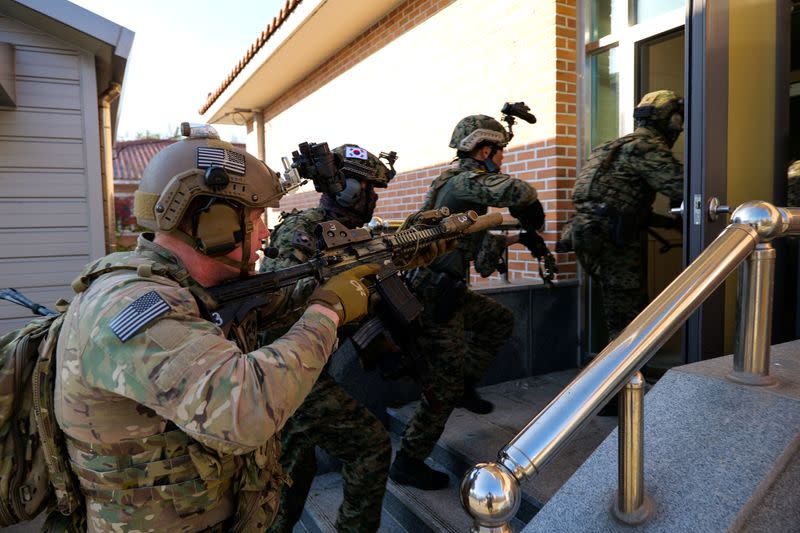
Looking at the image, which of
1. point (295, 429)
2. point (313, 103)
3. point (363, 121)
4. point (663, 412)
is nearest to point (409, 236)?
point (295, 429)

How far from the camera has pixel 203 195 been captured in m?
1.56

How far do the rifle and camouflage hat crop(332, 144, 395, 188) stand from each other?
1.03ft

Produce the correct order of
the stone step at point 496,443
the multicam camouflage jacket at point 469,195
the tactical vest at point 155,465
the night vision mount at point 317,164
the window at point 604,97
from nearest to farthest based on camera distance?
the tactical vest at point 155,465 < the night vision mount at point 317,164 < the stone step at point 496,443 < the multicam camouflage jacket at point 469,195 < the window at point 604,97

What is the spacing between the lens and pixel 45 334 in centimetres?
146

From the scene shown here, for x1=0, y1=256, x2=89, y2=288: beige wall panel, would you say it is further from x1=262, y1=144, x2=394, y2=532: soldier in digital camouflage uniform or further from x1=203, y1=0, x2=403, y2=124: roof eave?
x1=203, y1=0, x2=403, y2=124: roof eave

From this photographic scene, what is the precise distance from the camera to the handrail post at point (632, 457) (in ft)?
4.78

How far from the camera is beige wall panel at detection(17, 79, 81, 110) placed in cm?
366

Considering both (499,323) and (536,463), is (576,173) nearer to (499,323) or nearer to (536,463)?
(499,323)

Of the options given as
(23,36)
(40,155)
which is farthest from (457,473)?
(23,36)

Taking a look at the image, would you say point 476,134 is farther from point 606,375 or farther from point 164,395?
point 164,395

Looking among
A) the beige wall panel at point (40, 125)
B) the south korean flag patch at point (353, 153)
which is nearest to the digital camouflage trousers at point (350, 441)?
the south korean flag patch at point (353, 153)

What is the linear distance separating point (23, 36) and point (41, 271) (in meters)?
1.58

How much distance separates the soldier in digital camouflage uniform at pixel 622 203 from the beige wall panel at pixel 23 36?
3.74 m

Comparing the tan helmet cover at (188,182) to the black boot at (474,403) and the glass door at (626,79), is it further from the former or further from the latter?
the glass door at (626,79)
